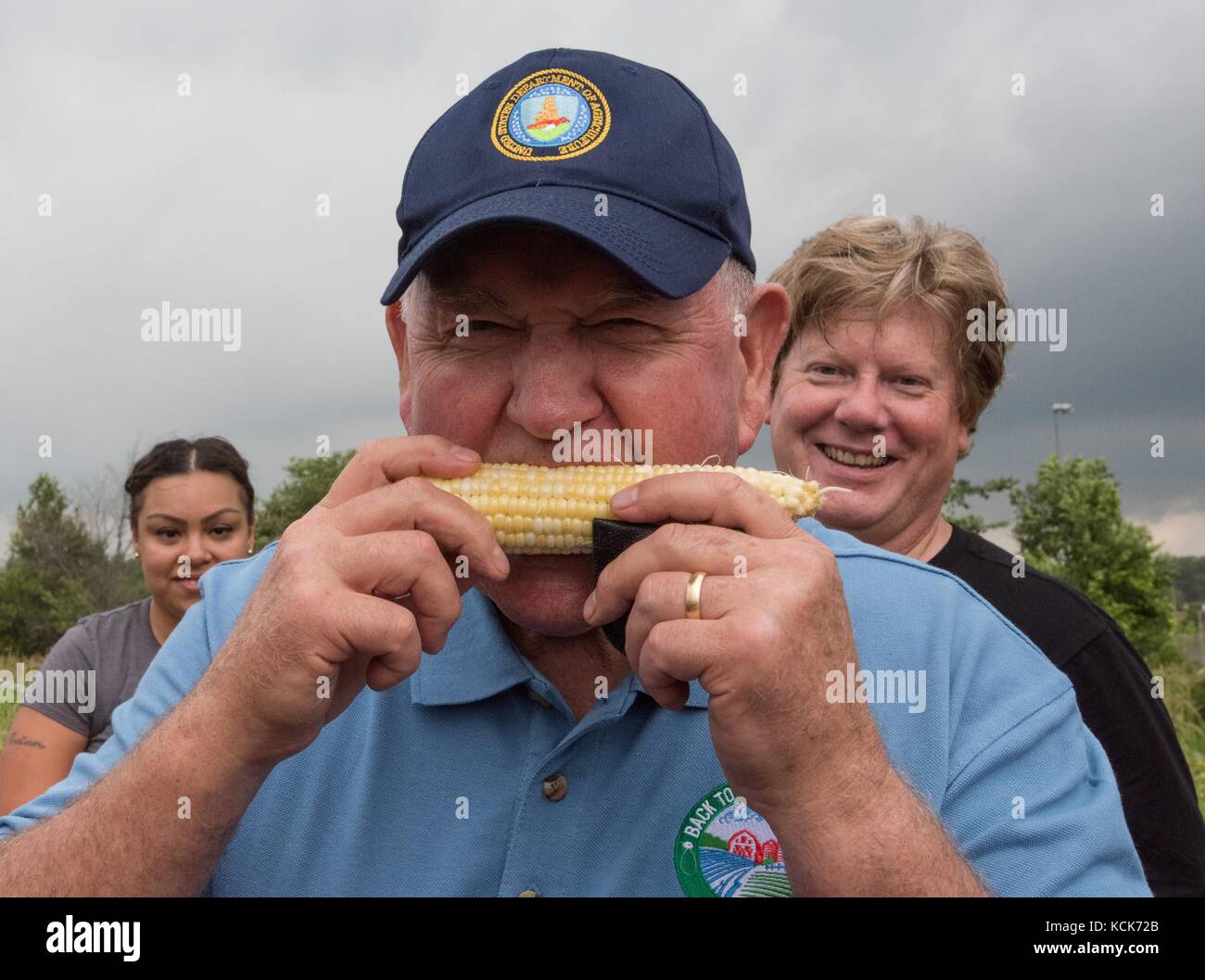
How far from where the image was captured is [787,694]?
1.81 meters

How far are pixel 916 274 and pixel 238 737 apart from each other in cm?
365

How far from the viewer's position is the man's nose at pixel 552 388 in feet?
7.29

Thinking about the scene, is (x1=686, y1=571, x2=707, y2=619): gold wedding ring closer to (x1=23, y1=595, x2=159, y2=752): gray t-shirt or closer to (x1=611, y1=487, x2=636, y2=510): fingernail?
(x1=611, y1=487, x2=636, y2=510): fingernail

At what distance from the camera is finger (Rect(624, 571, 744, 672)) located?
1822 mm

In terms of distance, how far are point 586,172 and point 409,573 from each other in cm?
95

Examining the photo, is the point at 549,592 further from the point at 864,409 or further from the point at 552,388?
the point at 864,409

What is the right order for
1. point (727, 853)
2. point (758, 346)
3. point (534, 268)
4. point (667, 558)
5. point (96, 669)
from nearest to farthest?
point (667, 558) → point (727, 853) → point (534, 268) → point (758, 346) → point (96, 669)

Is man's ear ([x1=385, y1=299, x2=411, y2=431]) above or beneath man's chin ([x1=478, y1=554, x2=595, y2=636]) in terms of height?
above

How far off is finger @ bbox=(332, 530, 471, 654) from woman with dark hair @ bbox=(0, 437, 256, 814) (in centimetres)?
355

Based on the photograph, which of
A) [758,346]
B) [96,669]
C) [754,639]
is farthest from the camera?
[96,669]

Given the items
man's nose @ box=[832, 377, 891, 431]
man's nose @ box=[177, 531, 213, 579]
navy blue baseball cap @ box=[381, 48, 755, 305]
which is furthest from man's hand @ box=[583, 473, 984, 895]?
man's nose @ box=[177, 531, 213, 579]

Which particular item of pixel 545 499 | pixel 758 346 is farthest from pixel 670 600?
pixel 758 346

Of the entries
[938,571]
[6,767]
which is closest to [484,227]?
[938,571]
